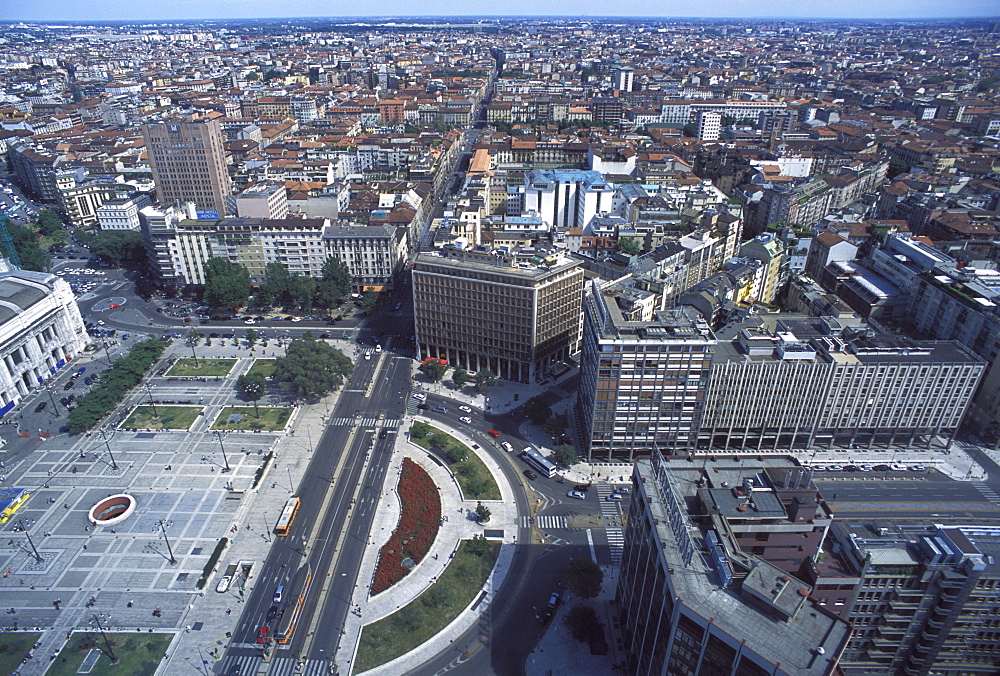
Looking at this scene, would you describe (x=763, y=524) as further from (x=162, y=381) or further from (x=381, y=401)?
(x=162, y=381)

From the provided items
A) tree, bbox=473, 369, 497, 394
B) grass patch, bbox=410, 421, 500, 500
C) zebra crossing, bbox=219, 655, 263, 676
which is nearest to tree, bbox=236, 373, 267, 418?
grass patch, bbox=410, 421, 500, 500

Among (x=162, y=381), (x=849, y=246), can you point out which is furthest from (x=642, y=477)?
(x=849, y=246)

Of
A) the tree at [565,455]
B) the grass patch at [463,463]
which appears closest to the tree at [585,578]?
the grass patch at [463,463]

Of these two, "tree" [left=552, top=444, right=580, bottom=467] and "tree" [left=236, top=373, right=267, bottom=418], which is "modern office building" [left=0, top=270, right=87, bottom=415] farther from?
"tree" [left=552, top=444, right=580, bottom=467]

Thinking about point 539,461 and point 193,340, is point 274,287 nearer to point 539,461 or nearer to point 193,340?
point 193,340

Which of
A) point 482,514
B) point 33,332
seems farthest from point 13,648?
point 33,332

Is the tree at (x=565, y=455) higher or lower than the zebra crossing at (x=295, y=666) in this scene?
higher

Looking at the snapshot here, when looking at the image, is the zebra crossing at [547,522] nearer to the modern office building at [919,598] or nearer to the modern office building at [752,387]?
the modern office building at [752,387]
